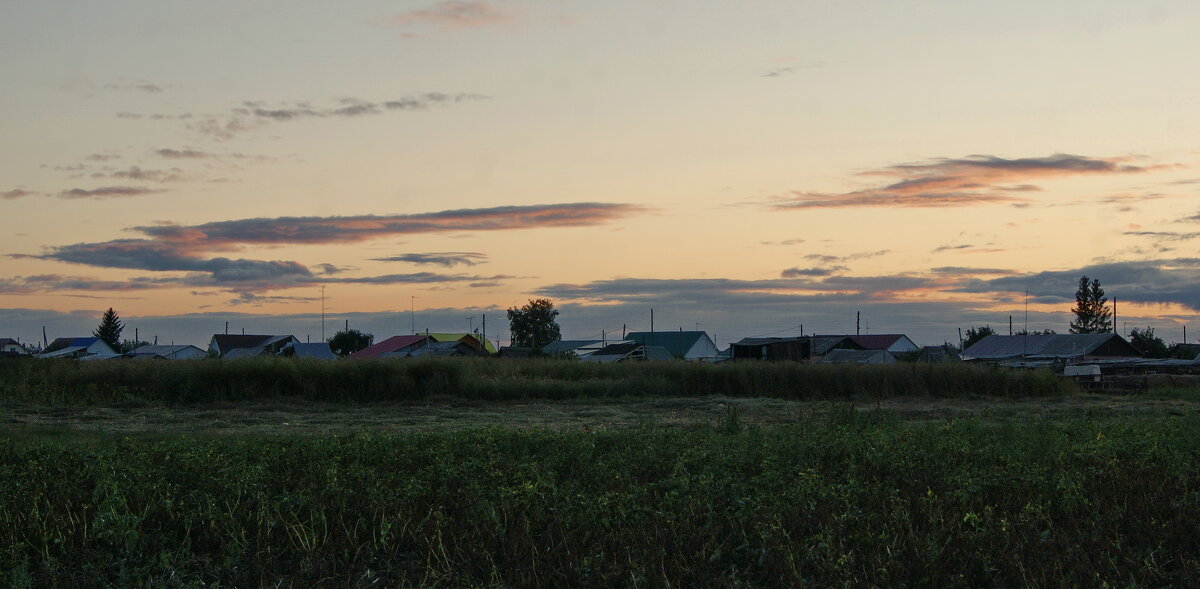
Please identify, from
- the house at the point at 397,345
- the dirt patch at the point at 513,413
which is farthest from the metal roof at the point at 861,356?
the dirt patch at the point at 513,413

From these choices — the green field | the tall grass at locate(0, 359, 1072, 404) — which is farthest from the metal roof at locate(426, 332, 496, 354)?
the green field

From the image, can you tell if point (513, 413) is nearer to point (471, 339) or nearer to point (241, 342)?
point (471, 339)

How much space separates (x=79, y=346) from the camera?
84.6 metres

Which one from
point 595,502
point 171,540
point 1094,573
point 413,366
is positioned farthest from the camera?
point 413,366

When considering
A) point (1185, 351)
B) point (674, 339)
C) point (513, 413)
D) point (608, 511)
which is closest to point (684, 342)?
point (674, 339)

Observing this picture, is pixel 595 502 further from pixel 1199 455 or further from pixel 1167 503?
pixel 1199 455

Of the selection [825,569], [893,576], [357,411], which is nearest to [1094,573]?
[893,576]

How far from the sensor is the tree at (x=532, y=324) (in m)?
99.6

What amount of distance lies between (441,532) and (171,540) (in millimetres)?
1662

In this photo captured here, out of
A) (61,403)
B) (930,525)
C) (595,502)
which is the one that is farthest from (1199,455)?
(61,403)

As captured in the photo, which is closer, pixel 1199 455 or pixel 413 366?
pixel 1199 455

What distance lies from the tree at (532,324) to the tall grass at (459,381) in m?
68.4

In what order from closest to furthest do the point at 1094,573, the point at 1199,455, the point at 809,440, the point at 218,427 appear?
the point at 1094,573
the point at 1199,455
the point at 809,440
the point at 218,427

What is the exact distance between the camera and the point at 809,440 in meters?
10.7
